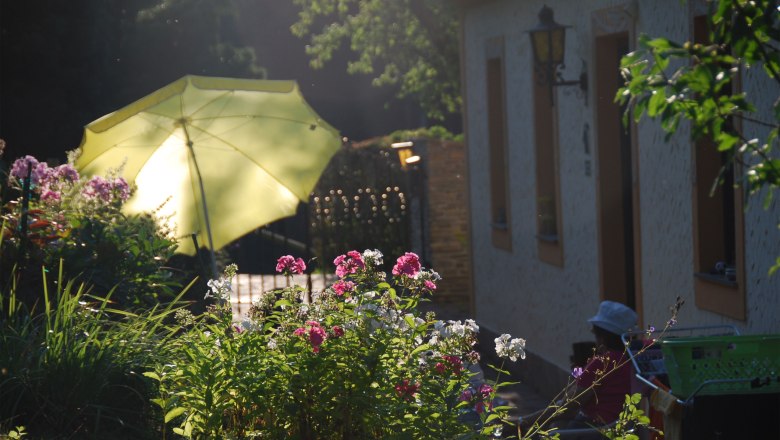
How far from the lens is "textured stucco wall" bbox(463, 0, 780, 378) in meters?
7.61

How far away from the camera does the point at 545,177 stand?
11195 mm

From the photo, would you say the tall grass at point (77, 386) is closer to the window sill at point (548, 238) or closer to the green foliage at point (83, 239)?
the green foliage at point (83, 239)

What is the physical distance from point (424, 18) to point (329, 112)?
43.1 ft

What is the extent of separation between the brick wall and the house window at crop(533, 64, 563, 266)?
233 inches

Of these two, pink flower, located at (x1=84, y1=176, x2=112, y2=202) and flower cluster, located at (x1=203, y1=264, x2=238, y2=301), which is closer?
flower cluster, located at (x1=203, y1=264, x2=238, y2=301)

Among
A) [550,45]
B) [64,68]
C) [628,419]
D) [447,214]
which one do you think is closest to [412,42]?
[447,214]

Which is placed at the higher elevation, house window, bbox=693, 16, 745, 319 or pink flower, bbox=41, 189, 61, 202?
pink flower, bbox=41, 189, 61, 202

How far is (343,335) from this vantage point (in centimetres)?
429

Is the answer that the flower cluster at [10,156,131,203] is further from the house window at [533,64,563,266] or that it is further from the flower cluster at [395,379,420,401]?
the flower cluster at [395,379,420,401]

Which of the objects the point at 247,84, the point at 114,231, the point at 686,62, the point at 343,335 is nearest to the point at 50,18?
the point at 247,84

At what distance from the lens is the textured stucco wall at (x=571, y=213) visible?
7609mm

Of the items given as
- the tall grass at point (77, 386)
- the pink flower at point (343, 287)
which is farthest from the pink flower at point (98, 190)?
the pink flower at point (343, 287)

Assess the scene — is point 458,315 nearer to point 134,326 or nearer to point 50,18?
point 50,18

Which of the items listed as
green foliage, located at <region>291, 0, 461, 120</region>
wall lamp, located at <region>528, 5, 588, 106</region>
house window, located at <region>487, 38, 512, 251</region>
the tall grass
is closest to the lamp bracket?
wall lamp, located at <region>528, 5, 588, 106</region>
